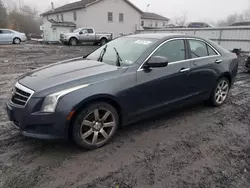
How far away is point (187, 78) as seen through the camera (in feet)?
12.5

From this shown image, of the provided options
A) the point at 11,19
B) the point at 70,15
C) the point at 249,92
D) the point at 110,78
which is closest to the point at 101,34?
the point at 70,15

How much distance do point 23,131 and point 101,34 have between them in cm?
2162

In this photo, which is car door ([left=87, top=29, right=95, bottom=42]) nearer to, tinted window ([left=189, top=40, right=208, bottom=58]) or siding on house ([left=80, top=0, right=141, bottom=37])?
siding on house ([left=80, top=0, right=141, bottom=37])

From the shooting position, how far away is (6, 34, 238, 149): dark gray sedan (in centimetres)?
262

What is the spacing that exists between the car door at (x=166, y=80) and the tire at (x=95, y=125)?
0.52 m

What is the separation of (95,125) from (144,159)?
83cm

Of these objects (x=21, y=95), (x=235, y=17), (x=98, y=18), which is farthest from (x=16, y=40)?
(x=235, y=17)

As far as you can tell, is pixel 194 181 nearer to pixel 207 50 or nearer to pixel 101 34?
pixel 207 50

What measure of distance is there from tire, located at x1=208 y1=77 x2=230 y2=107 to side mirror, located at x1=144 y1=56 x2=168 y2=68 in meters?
1.86

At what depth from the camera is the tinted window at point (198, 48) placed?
401 centimetres

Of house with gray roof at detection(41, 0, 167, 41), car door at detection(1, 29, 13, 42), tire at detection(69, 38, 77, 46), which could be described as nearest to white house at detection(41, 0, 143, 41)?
house with gray roof at detection(41, 0, 167, 41)

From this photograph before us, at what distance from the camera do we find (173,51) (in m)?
3.73

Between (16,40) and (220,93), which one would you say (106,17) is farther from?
(220,93)

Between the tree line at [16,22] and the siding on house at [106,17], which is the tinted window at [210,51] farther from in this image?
the tree line at [16,22]
